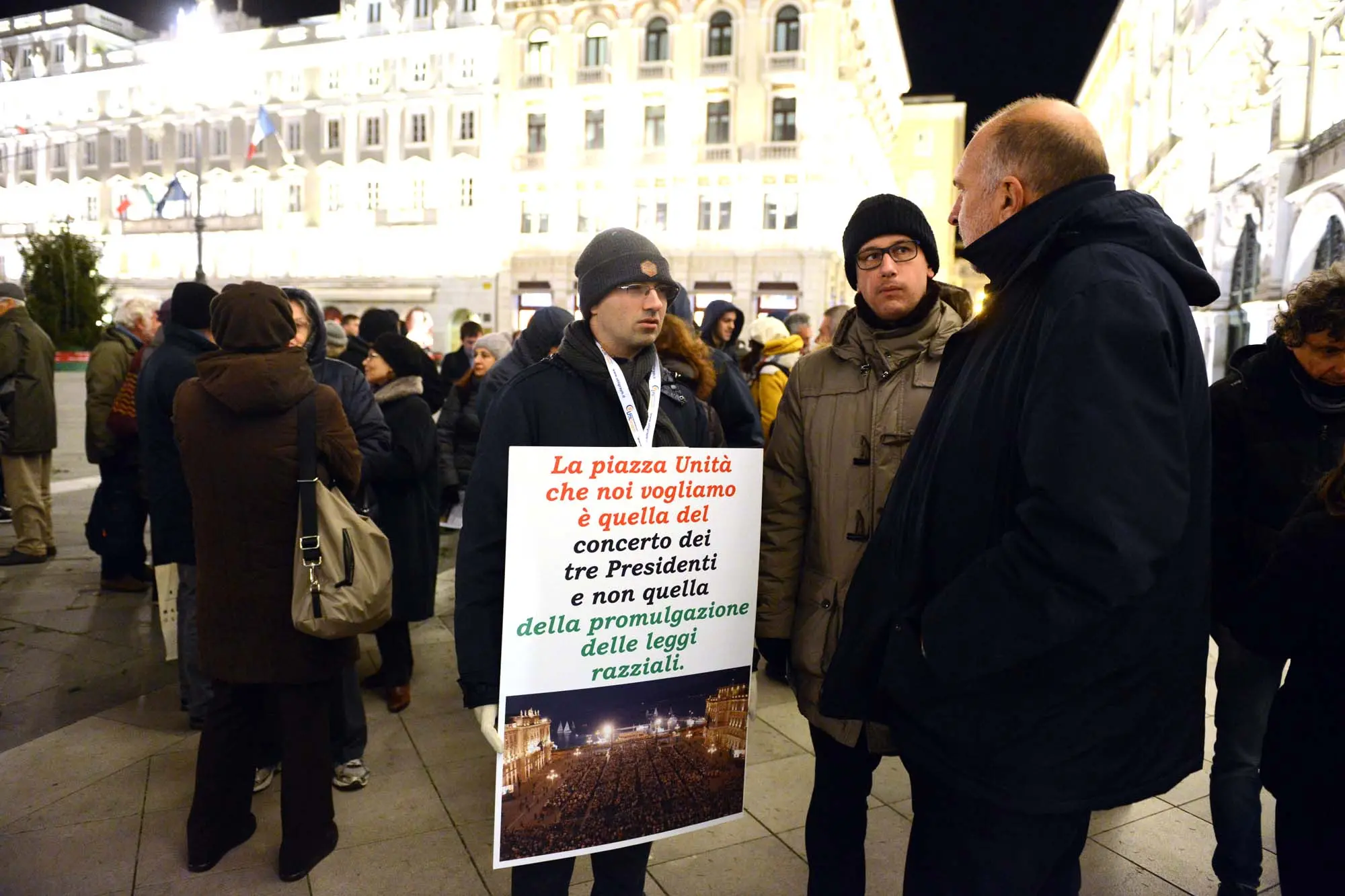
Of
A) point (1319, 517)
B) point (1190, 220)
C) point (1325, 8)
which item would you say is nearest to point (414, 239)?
point (1190, 220)

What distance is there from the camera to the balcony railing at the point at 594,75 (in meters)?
37.7

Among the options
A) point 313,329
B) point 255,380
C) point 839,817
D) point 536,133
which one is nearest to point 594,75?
point 536,133

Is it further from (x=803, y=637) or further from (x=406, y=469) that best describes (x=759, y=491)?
(x=406, y=469)

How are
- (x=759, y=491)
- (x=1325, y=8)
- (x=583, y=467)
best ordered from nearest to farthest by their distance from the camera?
(x=583, y=467)
(x=759, y=491)
(x=1325, y=8)

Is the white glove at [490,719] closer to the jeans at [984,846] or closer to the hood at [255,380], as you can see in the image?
the jeans at [984,846]

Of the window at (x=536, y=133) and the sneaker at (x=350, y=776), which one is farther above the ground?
the window at (x=536, y=133)

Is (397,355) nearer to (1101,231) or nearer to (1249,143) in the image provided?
(1101,231)

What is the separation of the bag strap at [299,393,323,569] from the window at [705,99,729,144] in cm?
3628

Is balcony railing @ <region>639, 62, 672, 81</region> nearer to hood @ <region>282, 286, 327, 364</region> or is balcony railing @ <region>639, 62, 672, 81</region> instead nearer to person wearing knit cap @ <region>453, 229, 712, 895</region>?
hood @ <region>282, 286, 327, 364</region>

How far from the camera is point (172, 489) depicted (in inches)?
160

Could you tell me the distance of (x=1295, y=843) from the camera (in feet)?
6.40

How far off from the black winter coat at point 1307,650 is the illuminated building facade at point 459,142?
3408 centimetres

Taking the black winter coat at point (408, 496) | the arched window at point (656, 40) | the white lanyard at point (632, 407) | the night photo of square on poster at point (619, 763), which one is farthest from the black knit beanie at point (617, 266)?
the arched window at point (656, 40)

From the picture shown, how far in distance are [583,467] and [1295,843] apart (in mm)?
1858
